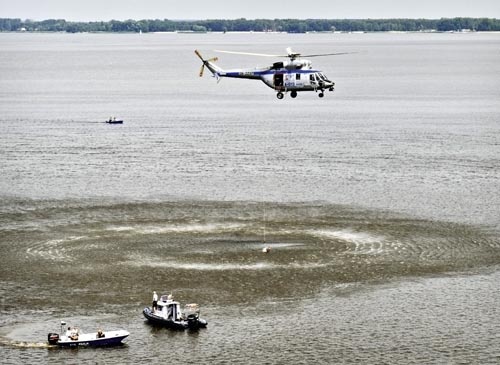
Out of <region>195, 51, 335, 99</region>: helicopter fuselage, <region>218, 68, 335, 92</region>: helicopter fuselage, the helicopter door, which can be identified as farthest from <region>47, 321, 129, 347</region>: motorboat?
the helicopter door

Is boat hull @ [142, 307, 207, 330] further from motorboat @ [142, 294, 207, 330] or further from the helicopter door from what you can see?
the helicopter door

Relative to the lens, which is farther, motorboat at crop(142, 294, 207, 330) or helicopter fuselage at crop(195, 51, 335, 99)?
helicopter fuselage at crop(195, 51, 335, 99)

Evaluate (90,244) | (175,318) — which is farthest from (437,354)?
(90,244)

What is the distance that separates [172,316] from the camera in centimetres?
8206

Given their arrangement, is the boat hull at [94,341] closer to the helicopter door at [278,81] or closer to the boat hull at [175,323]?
the boat hull at [175,323]

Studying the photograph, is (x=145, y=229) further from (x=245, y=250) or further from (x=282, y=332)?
(x=282, y=332)

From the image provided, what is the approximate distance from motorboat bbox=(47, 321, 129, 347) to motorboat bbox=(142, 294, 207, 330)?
4530 mm

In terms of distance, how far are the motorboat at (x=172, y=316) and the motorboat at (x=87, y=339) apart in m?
4.53

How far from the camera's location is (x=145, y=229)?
113625 millimetres

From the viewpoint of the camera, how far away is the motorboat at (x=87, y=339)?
76938mm

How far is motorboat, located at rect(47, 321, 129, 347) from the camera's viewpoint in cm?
7694

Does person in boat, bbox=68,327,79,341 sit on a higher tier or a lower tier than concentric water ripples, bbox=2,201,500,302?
higher

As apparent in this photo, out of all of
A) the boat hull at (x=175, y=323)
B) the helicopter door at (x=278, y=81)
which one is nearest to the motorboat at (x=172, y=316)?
the boat hull at (x=175, y=323)

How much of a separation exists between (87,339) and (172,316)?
752 centimetres
